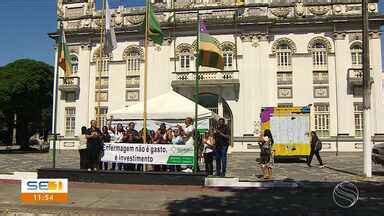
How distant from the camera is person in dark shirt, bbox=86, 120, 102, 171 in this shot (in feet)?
48.7

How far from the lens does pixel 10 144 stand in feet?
183

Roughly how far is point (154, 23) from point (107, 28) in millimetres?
2640

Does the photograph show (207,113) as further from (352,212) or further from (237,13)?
(237,13)

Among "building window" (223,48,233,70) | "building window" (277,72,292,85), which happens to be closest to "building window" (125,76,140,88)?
"building window" (223,48,233,70)

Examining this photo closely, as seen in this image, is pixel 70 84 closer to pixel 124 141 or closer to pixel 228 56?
pixel 228 56

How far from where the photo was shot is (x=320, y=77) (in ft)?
109

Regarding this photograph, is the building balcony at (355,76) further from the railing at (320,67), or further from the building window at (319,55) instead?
the building window at (319,55)

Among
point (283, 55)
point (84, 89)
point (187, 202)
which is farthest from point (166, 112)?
point (84, 89)

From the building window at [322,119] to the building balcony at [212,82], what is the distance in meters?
5.80

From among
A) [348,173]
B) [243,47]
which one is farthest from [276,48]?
[348,173]

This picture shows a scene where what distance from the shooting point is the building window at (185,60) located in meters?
34.7

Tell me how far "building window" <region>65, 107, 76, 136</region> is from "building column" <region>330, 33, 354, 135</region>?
19.8 metres

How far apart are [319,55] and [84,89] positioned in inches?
706

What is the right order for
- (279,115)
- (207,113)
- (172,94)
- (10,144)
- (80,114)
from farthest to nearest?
(10,144) < (80,114) < (279,115) < (172,94) < (207,113)
